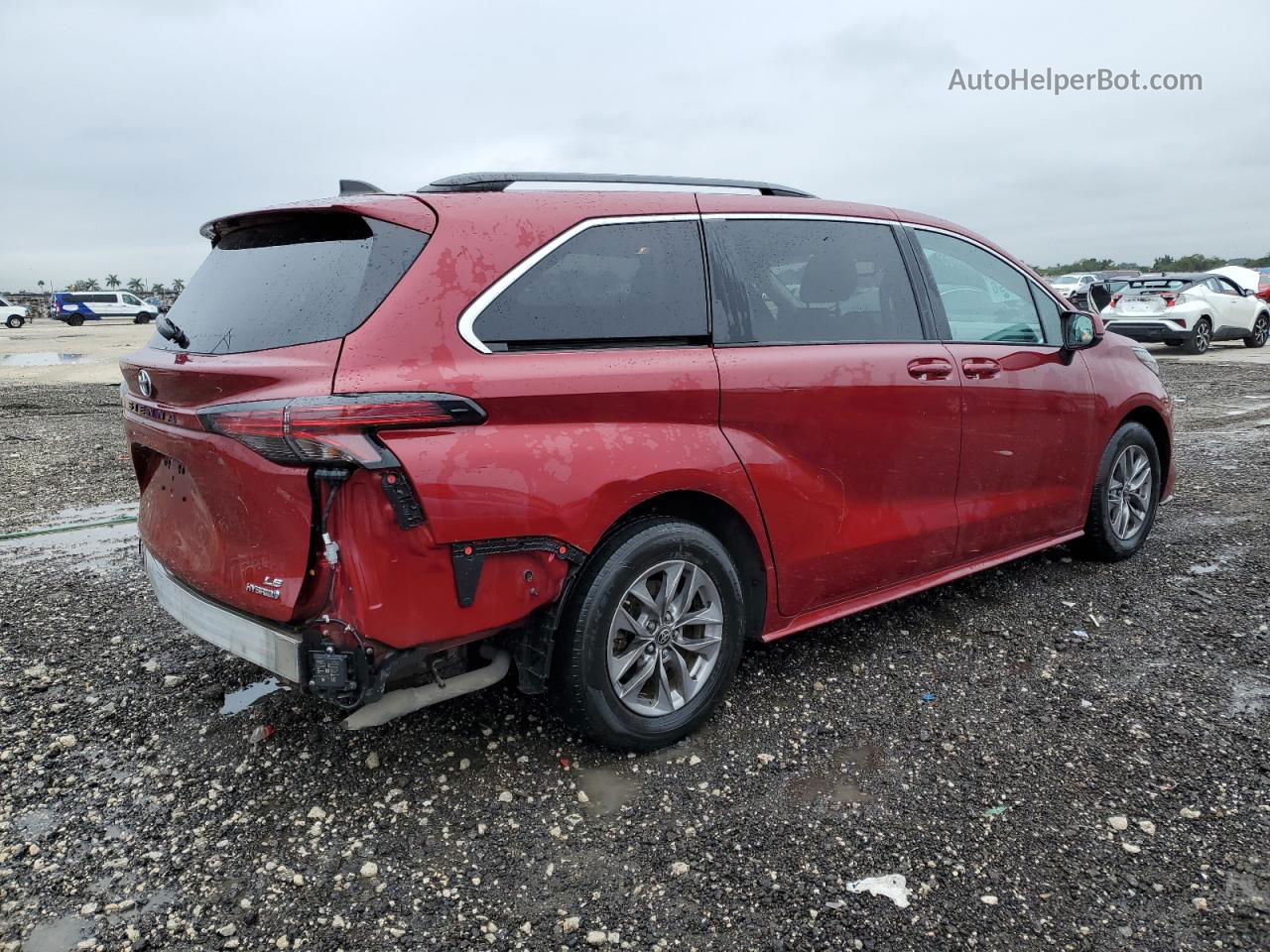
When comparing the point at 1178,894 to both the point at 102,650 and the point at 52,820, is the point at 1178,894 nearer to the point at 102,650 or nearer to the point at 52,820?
the point at 52,820

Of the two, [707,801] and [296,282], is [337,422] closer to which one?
[296,282]

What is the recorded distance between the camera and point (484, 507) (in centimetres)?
256

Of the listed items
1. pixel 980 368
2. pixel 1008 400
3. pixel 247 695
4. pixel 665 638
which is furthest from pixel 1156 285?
pixel 247 695

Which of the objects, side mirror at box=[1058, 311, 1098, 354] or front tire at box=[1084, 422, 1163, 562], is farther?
front tire at box=[1084, 422, 1163, 562]

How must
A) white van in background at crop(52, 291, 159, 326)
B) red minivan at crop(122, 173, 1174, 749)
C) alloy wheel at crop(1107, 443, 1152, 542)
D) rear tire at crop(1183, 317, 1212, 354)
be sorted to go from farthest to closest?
white van in background at crop(52, 291, 159, 326) < rear tire at crop(1183, 317, 1212, 354) < alloy wheel at crop(1107, 443, 1152, 542) < red minivan at crop(122, 173, 1174, 749)

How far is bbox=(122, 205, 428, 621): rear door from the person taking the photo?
2.54m

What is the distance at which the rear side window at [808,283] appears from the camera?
10.7 ft

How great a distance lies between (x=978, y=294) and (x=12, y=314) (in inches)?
2038

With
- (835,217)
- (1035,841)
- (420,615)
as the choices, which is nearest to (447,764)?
(420,615)

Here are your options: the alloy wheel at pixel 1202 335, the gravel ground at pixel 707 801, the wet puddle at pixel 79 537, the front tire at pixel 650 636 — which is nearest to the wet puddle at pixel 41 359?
the wet puddle at pixel 79 537

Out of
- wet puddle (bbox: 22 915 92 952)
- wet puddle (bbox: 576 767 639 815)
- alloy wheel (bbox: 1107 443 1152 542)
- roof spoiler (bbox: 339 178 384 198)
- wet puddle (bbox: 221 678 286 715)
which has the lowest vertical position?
wet puddle (bbox: 576 767 639 815)

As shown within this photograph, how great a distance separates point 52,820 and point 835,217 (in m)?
3.38

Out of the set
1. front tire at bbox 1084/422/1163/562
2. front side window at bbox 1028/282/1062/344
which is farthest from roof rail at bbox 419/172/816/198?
front tire at bbox 1084/422/1163/562

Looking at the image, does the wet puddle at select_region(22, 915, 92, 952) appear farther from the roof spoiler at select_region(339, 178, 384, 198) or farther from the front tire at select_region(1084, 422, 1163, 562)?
the front tire at select_region(1084, 422, 1163, 562)
